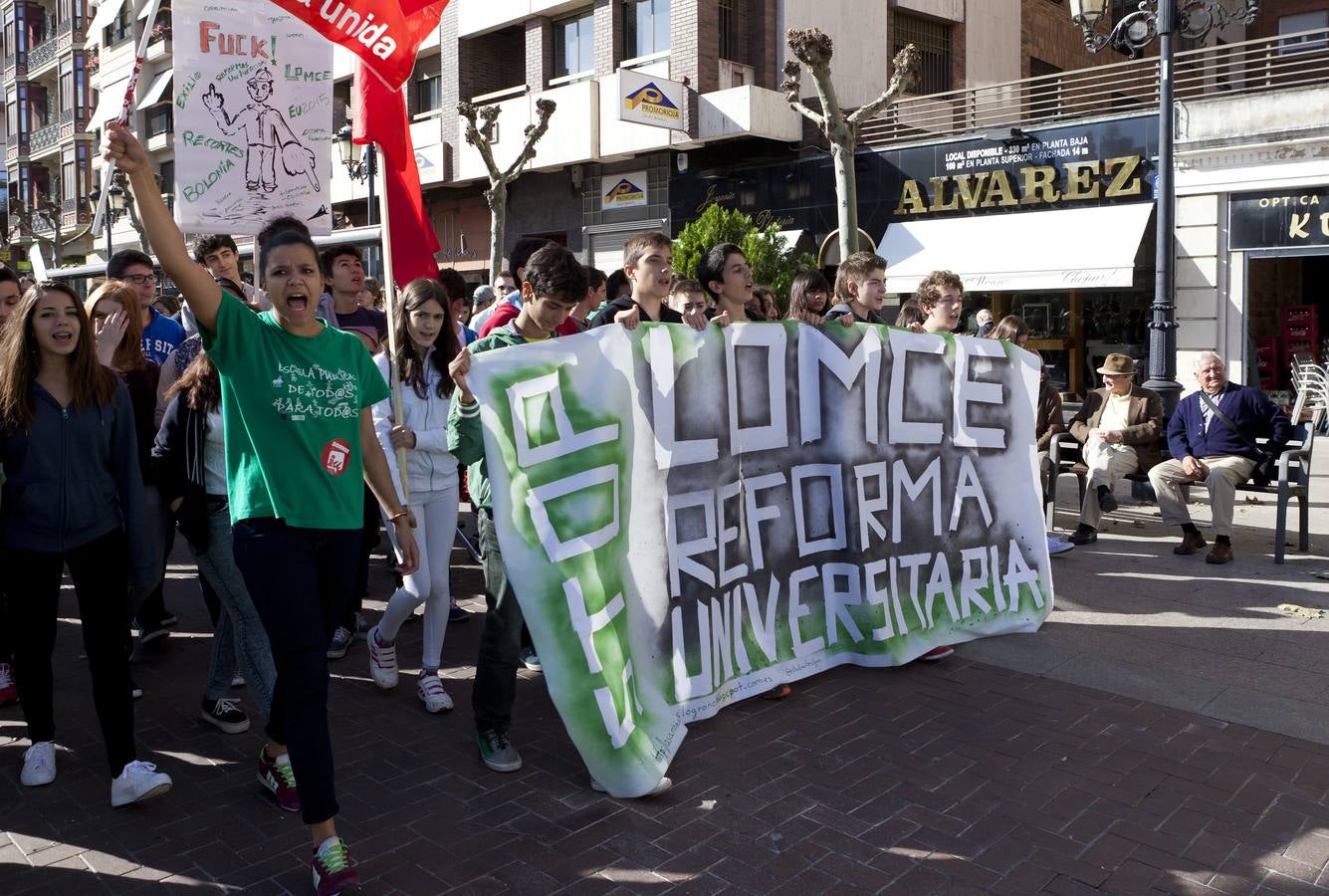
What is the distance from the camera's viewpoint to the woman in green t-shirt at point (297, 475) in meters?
3.30

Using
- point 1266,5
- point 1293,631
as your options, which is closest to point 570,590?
point 1293,631

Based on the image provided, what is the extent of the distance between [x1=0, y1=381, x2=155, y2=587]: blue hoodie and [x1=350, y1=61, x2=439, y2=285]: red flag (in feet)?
4.62

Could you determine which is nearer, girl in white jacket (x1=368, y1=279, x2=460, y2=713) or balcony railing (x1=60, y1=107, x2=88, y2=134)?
girl in white jacket (x1=368, y1=279, x2=460, y2=713)

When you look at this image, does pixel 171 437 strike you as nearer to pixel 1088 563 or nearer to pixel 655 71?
pixel 1088 563

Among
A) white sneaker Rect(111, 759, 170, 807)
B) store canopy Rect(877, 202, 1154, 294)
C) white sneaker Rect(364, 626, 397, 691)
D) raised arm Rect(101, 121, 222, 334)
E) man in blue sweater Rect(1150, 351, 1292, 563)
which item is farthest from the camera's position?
store canopy Rect(877, 202, 1154, 294)

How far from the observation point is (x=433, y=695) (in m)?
4.95

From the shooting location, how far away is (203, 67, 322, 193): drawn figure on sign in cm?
655

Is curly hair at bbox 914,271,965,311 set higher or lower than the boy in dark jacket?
higher

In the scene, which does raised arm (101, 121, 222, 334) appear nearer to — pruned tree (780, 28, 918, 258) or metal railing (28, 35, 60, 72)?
pruned tree (780, 28, 918, 258)

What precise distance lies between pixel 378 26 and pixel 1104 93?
17.7 m

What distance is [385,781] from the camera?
418 centimetres

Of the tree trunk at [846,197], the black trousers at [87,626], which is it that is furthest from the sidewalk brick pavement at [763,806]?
the tree trunk at [846,197]

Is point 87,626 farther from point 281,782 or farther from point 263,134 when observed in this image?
point 263,134

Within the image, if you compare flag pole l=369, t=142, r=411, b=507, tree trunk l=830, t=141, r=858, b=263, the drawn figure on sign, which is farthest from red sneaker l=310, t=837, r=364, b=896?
tree trunk l=830, t=141, r=858, b=263
